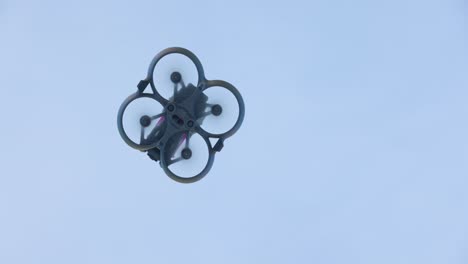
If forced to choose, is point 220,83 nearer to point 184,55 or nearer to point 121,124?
point 184,55

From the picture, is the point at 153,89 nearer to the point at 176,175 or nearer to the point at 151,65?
the point at 151,65

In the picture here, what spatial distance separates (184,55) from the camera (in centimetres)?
1877

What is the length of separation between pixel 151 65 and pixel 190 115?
184cm

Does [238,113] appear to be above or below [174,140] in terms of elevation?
→ above

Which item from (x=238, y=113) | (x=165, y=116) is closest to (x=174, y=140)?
(x=165, y=116)

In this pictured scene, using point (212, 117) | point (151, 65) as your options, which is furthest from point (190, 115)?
point (151, 65)

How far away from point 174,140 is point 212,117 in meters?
1.31

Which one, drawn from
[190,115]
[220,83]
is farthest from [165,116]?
[220,83]

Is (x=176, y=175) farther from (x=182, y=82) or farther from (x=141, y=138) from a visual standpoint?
(x=182, y=82)

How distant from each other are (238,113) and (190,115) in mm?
1419

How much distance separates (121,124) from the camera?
61.0ft

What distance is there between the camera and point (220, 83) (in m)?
19.0

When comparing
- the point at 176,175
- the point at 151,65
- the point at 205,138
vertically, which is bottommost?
the point at 176,175

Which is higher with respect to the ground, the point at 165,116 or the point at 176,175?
the point at 165,116
